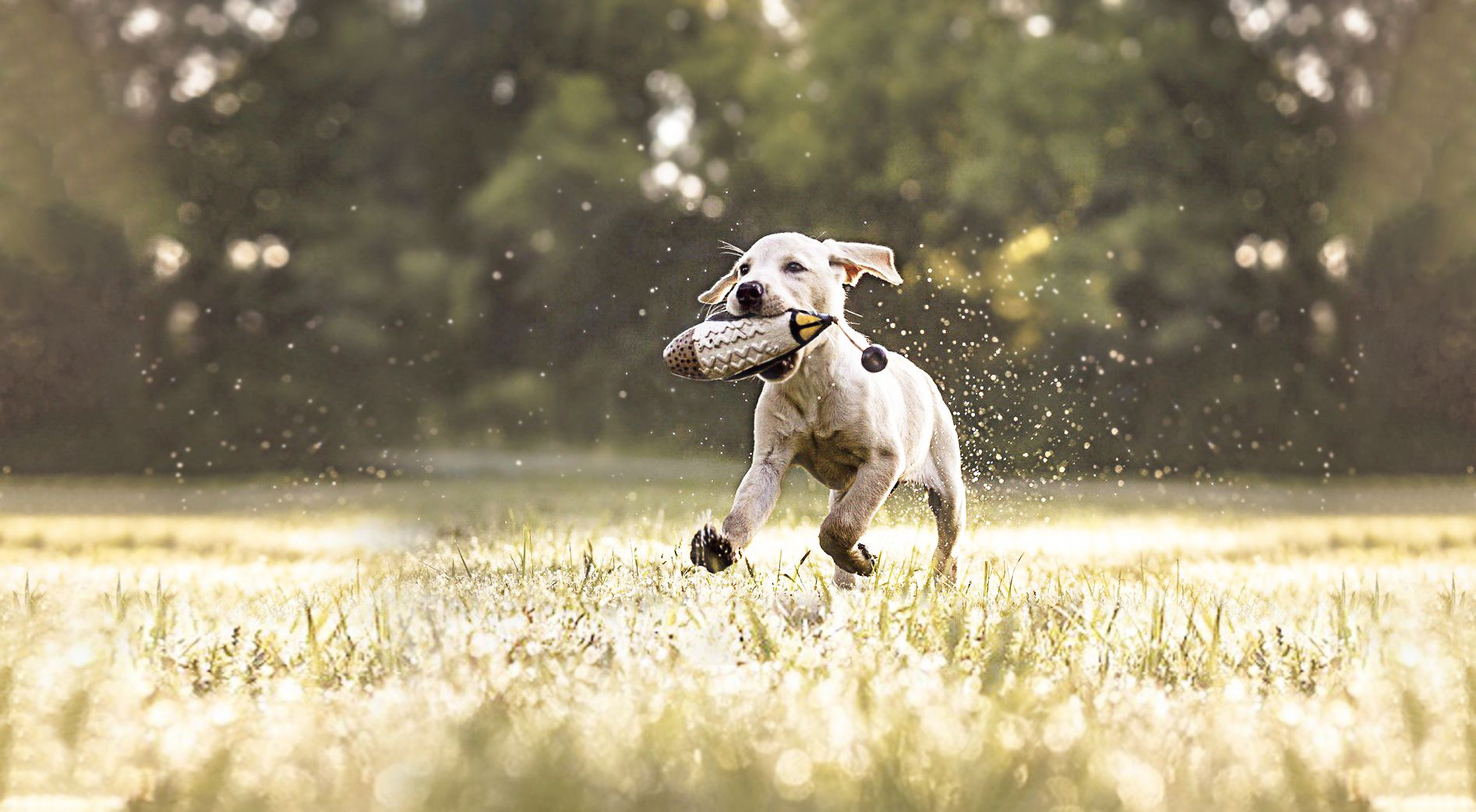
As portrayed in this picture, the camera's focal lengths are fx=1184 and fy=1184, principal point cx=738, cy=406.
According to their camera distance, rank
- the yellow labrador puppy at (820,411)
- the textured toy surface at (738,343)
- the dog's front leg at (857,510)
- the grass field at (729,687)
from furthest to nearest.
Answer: the dog's front leg at (857,510), the yellow labrador puppy at (820,411), the textured toy surface at (738,343), the grass field at (729,687)

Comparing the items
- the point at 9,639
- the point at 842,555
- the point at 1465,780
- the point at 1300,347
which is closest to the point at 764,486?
the point at 842,555

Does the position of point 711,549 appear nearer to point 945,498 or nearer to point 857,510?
point 857,510

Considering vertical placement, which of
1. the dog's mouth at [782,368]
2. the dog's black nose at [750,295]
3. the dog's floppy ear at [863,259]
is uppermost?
the dog's floppy ear at [863,259]

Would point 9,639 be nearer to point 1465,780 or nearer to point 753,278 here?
point 753,278

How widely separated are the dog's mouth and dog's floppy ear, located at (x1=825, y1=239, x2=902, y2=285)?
51 cm

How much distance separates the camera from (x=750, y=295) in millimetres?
3896

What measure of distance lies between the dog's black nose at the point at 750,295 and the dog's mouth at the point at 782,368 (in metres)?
0.22

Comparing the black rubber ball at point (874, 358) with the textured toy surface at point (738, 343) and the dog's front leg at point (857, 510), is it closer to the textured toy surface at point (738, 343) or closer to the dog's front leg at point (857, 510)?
the textured toy surface at point (738, 343)

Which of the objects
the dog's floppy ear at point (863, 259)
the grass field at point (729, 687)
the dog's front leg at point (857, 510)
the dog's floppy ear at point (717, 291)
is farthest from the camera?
the dog's floppy ear at point (717, 291)

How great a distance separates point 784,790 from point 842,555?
6.22 feet

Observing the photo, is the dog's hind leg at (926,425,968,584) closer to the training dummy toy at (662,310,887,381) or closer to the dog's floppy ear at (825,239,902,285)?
the dog's floppy ear at (825,239,902,285)

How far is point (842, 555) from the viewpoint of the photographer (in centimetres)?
424

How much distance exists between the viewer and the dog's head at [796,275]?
12.9ft

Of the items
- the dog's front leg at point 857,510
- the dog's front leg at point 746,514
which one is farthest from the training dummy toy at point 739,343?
the dog's front leg at point 857,510
